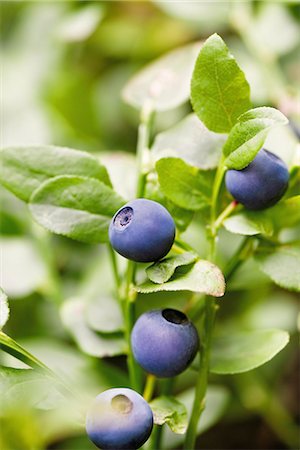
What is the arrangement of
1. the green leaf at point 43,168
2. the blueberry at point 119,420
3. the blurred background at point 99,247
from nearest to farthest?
the blueberry at point 119,420
the green leaf at point 43,168
the blurred background at point 99,247

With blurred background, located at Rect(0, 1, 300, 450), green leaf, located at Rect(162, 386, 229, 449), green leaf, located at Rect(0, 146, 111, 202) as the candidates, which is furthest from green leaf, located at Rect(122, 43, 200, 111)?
green leaf, located at Rect(162, 386, 229, 449)

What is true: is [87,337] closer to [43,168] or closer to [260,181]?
[43,168]

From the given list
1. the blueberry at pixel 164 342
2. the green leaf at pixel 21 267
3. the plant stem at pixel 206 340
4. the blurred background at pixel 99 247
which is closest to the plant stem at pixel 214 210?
the plant stem at pixel 206 340

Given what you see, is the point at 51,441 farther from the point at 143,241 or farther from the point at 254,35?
the point at 254,35

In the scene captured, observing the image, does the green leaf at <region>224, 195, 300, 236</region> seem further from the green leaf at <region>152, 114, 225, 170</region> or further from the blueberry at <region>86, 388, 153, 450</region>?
the blueberry at <region>86, 388, 153, 450</region>

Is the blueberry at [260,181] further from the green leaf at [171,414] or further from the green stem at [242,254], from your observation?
the green leaf at [171,414]

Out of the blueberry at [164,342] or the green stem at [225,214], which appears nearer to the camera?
the blueberry at [164,342]

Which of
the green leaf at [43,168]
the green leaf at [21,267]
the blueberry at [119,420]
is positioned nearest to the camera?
the blueberry at [119,420]
